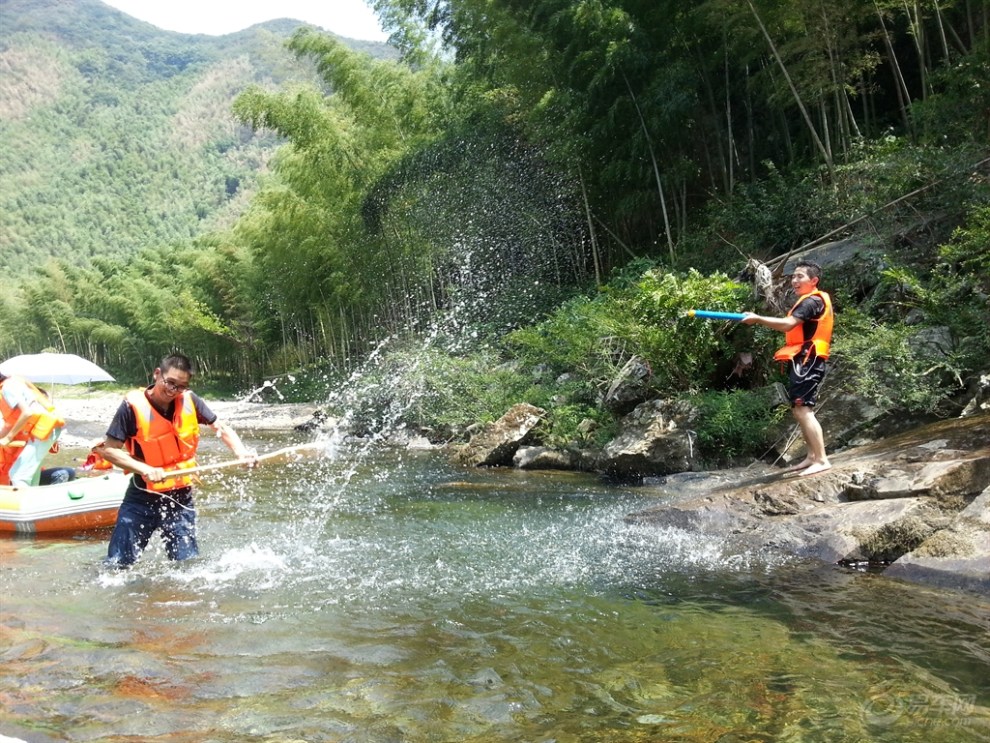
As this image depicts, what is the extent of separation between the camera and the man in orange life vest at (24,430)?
653cm

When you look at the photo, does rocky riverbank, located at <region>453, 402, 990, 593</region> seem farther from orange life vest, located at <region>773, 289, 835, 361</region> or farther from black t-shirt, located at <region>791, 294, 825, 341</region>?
black t-shirt, located at <region>791, 294, 825, 341</region>

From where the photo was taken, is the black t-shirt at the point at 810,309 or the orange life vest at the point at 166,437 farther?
the black t-shirt at the point at 810,309

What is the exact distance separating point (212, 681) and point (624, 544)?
3.09m

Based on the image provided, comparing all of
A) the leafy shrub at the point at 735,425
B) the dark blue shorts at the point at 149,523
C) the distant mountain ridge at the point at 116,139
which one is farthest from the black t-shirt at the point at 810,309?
the distant mountain ridge at the point at 116,139

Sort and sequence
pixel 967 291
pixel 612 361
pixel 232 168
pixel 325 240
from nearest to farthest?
pixel 967 291 → pixel 612 361 → pixel 325 240 → pixel 232 168

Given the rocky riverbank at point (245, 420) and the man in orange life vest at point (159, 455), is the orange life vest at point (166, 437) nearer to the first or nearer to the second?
the man in orange life vest at point (159, 455)

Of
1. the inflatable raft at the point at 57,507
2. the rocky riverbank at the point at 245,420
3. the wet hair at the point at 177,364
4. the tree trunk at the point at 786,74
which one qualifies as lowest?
the rocky riverbank at the point at 245,420

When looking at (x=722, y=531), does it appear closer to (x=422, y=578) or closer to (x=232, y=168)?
(x=422, y=578)

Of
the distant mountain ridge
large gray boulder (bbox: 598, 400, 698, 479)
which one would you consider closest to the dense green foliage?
large gray boulder (bbox: 598, 400, 698, 479)

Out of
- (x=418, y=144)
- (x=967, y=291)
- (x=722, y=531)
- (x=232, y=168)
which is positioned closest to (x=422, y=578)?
(x=722, y=531)

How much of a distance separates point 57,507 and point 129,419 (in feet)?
7.75

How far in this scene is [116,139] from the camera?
476 ft

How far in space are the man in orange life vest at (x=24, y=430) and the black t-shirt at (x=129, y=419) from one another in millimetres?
2044

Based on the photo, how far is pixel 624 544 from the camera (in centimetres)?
588
